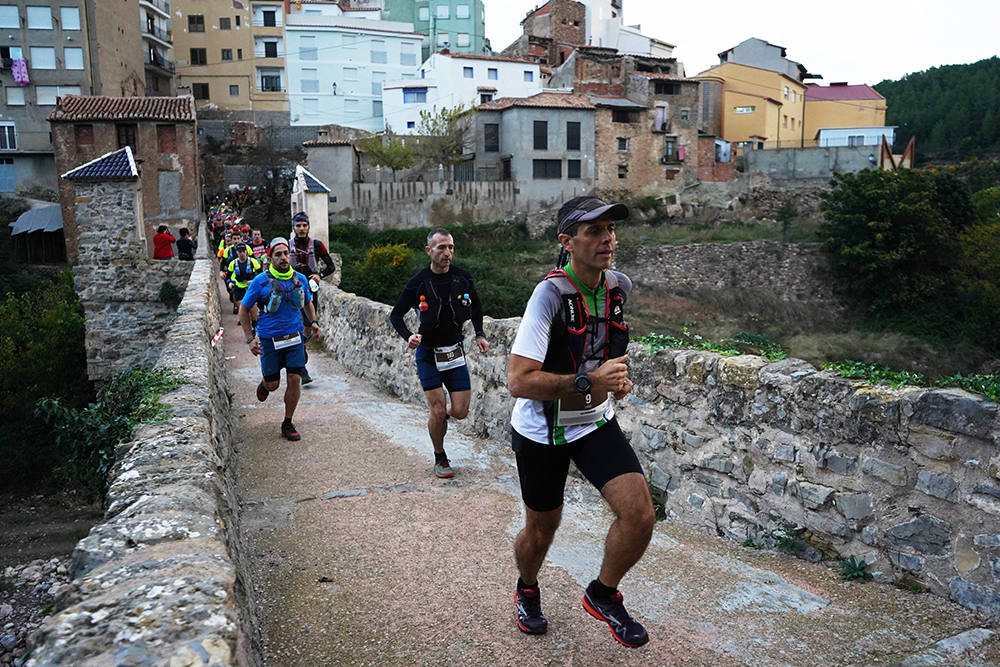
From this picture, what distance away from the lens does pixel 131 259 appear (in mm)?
15562

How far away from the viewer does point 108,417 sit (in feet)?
20.2

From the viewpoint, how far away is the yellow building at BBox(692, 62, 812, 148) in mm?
49688

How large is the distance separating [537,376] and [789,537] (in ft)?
7.25

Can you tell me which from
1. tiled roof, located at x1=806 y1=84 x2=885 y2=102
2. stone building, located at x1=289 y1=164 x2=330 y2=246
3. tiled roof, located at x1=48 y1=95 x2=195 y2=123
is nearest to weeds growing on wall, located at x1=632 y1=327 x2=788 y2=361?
stone building, located at x1=289 y1=164 x2=330 y2=246

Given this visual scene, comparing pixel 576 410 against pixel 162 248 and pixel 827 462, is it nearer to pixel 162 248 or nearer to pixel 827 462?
pixel 827 462

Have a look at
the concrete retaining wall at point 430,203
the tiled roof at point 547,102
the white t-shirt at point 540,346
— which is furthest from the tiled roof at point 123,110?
the white t-shirt at point 540,346

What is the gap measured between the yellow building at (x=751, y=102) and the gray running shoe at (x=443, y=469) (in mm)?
48003

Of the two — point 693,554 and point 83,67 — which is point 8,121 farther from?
point 693,554

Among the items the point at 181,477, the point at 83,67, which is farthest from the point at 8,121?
the point at 181,477

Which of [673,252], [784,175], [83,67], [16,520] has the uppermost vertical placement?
[83,67]

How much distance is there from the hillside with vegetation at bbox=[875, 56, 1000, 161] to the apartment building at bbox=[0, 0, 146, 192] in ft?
195

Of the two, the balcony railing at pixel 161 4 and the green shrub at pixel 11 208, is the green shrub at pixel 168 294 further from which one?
the balcony railing at pixel 161 4

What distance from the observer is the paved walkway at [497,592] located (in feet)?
10.8

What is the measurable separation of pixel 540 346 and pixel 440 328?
300cm
